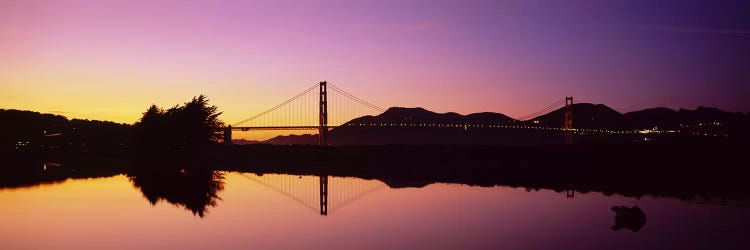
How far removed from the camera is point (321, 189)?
2783 cm

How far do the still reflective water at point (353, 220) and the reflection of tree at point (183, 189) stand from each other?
0.25ft

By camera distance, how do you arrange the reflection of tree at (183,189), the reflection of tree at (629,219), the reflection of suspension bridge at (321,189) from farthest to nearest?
the reflection of suspension bridge at (321,189) → the reflection of tree at (183,189) → the reflection of tree at (629,219)

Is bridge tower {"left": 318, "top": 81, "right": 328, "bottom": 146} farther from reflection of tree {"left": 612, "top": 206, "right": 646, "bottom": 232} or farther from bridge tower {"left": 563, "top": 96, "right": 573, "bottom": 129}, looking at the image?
reflection of tree {"left": 612, "top": 206, "right": 646, "bottom": 232}

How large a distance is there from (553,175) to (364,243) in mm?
21736

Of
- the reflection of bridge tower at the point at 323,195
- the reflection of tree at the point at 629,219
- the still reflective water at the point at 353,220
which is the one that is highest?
the reflection of tree at the point at 629,219

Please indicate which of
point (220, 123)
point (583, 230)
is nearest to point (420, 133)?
point (220, 123)

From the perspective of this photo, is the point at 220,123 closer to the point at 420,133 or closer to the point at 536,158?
the point at 536,158

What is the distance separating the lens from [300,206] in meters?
20.9

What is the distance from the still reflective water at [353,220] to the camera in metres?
13.5

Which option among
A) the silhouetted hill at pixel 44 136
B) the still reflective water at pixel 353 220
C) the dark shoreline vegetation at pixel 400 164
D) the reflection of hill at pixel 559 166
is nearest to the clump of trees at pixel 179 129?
the dark shoreline vegetation at pixel 400 164

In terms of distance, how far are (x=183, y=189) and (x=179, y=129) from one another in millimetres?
35431

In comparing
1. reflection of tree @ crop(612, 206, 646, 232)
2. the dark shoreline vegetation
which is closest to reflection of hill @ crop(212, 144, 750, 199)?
the dark shoreline vegetation

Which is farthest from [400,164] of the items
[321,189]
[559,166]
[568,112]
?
[568,112]

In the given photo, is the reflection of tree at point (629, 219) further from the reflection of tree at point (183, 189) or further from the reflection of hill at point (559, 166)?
the reflection of tree at point (183, 189)
